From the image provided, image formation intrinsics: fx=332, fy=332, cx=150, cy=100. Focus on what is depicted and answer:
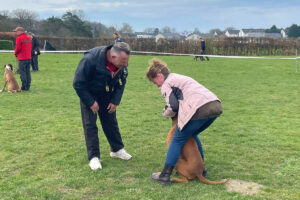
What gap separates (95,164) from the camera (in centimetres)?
497

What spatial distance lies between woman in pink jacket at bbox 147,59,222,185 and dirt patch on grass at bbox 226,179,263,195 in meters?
0.82

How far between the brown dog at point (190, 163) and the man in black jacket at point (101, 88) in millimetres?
1106

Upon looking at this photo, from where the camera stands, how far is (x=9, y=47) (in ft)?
104

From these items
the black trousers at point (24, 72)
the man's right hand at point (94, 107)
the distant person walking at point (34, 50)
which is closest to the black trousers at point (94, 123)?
the man's right hand at point (94, 107)

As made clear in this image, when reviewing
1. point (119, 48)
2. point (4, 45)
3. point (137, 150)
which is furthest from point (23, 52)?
point (4, 45)

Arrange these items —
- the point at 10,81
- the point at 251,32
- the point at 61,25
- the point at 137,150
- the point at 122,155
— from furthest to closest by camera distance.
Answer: the point at 251,32
the point at 61,25
the point at 10,81
the point at 137,150
the point at 122,155

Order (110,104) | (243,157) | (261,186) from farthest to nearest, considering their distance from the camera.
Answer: (243,157)
(110,104)
(261,186)

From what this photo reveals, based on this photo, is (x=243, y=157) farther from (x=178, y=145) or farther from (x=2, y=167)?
(x=2, y=167)

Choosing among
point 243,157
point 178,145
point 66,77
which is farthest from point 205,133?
point 66,77

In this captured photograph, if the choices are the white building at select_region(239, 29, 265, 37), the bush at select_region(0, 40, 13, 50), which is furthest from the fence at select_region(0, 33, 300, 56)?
the white building at select_region(239, 29, 265, 37)

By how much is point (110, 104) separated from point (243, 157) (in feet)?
7.81

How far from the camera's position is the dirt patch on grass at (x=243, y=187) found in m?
4.25

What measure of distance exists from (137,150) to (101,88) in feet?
5.08

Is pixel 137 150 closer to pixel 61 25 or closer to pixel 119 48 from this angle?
pixel 119 48
